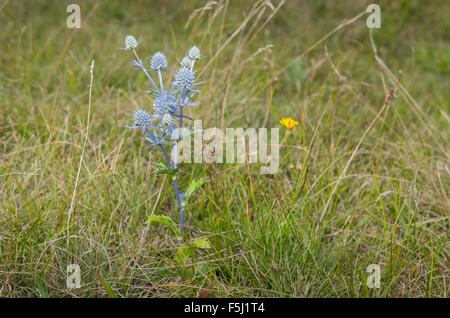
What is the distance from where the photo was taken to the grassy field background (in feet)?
5.24

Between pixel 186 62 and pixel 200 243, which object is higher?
pixel 186 62

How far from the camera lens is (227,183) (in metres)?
2.06

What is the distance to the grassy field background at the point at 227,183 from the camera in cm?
160

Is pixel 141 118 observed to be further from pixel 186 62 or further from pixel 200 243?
pixel 200 243

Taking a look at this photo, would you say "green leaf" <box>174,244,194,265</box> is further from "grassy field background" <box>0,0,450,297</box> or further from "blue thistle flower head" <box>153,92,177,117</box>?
"blue thistle flower head" <box>153,92,177,117</box>

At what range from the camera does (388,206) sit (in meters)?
2.13

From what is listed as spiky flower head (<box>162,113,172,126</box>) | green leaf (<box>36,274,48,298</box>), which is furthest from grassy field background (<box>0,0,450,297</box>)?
spiky flower head (<box>162,113,172,126</box>)

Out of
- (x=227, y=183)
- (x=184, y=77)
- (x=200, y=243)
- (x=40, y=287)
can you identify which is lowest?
(x=40, y=287)
